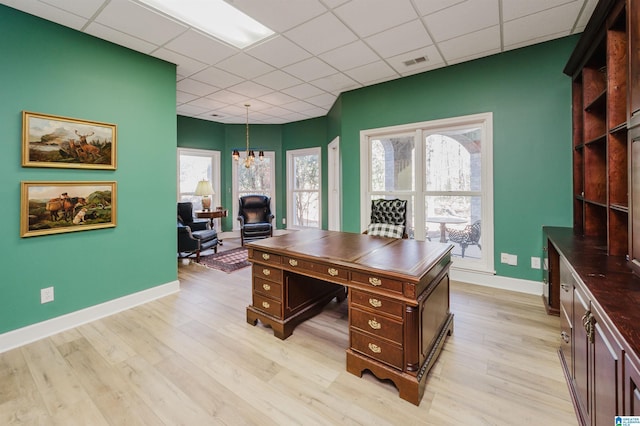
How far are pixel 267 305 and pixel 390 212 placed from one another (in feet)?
6.04

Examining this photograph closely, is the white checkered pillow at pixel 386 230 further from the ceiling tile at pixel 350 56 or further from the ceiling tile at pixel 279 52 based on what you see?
the ceiling tile at pixel 279 52

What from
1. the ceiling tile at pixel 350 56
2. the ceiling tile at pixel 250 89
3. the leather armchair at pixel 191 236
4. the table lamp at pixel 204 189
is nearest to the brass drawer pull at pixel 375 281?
the ceiling tile at pixel 350 56

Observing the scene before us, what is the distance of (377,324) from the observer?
1.79 meters

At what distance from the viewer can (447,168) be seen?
12.5ft

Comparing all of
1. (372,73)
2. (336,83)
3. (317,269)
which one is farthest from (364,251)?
(336,83)

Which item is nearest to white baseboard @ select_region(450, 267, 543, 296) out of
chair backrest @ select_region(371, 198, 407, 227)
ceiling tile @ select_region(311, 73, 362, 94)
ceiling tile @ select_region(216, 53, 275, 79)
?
chair backrest @ select_region(371, 198, 407, 227)

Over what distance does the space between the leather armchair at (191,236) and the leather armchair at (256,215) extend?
2.94ft

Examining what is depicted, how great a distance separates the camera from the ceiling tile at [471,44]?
287 centimetres

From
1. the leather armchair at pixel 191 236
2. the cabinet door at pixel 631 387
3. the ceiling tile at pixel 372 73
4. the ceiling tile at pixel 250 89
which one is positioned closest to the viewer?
the cabinet door at pixel 631 387

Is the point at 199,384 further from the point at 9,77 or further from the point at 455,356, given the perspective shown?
the point at 9,77

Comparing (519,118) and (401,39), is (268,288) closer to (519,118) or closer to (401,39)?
(401,39)

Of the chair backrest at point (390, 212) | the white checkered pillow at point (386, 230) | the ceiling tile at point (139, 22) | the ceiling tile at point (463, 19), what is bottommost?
the white checkered pillow at point (386, 230)

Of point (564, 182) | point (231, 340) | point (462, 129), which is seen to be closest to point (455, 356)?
point (231, 340)

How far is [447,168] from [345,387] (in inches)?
122
